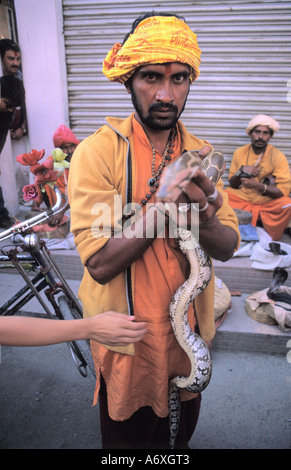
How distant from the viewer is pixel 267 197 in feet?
16.0

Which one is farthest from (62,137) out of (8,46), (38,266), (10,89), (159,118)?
(159,118)

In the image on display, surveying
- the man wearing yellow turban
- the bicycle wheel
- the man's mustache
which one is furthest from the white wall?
the man's mustache

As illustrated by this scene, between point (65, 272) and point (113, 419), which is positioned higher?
point (113, 419)

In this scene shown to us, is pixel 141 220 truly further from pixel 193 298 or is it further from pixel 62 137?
pixel 62 137

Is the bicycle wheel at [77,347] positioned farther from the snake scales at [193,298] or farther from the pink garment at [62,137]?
the pink garment at [62,137]

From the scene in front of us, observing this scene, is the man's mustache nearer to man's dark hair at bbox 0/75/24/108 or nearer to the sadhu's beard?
the sadhu's beard

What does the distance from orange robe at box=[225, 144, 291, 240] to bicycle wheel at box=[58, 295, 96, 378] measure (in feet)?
10.3

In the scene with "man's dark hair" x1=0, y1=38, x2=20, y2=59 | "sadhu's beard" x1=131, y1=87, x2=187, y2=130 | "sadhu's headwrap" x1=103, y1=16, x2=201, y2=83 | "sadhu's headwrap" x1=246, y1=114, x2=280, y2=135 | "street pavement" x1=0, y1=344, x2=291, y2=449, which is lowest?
"street pavement" x1=0, y1=344, x2=291, y2=449

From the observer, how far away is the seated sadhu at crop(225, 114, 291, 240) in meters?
4.73

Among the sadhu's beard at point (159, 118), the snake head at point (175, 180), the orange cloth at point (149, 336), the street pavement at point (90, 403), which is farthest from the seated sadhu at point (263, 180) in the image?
the snake head at point (175, 180)

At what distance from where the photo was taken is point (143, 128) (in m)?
1.51
